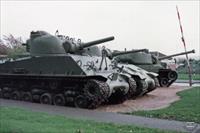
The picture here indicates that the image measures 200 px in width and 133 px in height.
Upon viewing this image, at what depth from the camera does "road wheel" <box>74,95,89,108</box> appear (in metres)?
15.6

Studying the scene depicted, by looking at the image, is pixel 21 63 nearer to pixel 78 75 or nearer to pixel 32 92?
pixel 32 92

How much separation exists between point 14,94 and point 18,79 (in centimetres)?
68

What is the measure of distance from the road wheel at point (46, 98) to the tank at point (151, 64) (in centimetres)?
1070

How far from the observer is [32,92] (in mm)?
17172

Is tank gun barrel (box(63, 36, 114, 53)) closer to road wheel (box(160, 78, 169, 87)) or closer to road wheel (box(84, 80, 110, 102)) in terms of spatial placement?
road wheel (box(84, 80, 110, 102))

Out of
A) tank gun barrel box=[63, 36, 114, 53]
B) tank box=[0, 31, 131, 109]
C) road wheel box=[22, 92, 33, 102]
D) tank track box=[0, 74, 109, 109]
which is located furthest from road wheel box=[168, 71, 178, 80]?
road wheel box=[22, 92, 33, 102]

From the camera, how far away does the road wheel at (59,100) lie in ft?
53.1

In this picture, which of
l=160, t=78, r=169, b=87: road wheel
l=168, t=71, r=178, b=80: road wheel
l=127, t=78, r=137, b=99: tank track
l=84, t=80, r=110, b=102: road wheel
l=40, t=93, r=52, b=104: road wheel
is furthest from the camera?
l=160, t=78, r=169, b=87: road wheel

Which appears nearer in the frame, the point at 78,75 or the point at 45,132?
the point at 45,132

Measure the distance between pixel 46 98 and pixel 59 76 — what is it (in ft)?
3.57

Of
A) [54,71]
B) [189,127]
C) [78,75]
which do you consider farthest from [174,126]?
[54,71]

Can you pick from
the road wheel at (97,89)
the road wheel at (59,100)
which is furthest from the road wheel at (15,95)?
the road wheel at (97,89)

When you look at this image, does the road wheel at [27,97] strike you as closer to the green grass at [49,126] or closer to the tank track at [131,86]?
the tank track at [131,86]

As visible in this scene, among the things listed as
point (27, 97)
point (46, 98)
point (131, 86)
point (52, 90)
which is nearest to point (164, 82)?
point (131, 86)
